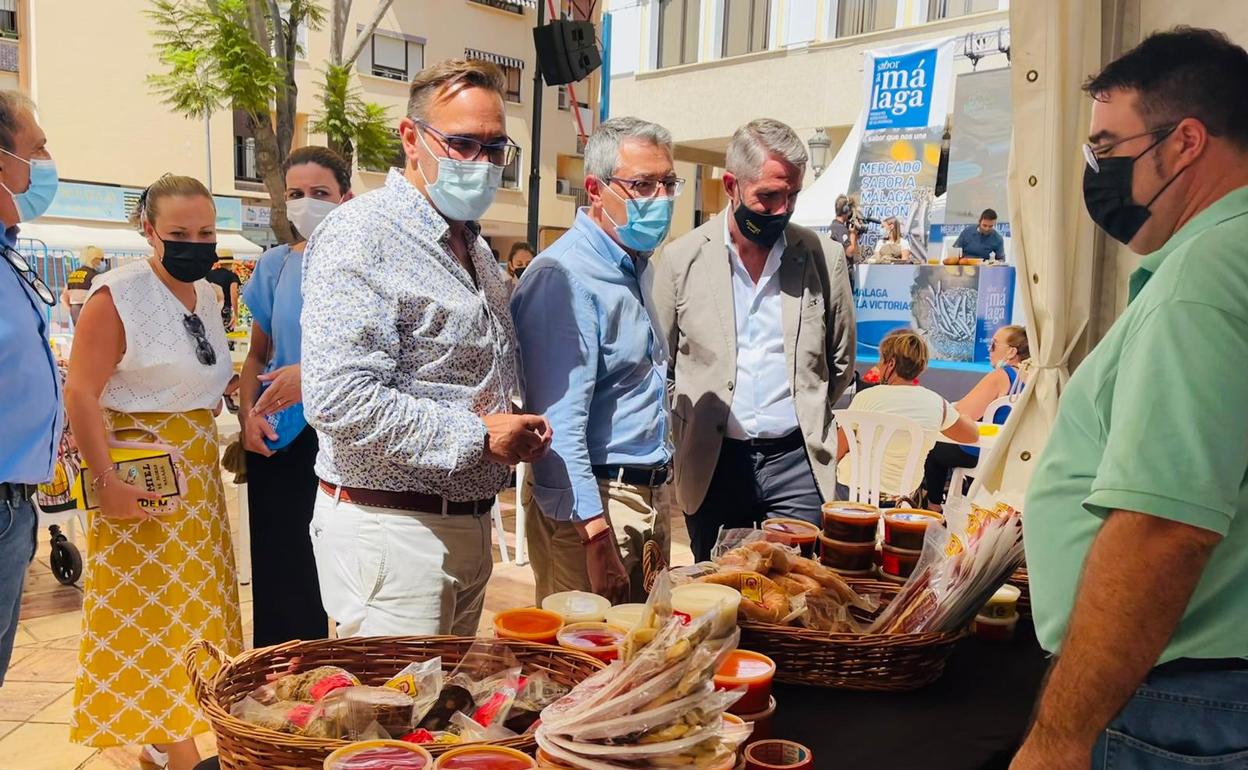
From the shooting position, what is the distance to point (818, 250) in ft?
9.90

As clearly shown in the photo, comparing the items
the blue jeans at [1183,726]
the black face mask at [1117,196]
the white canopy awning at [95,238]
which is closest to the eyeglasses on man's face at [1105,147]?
the black face mask at [1117,196]

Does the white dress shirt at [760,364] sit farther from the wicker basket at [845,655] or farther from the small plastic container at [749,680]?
the small plastic container at [749,680]

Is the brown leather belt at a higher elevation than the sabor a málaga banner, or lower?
lower

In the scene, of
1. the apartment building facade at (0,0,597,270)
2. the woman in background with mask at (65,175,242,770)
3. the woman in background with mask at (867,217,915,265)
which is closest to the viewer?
the woman in background with mask at (65,175,242,770)

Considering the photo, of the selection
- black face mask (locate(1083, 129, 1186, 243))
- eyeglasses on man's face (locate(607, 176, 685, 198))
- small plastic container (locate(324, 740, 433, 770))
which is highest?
eyeglasses on man's face (locate(607, 176, 685, 198))

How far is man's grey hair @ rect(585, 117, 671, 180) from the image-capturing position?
2.48 meters

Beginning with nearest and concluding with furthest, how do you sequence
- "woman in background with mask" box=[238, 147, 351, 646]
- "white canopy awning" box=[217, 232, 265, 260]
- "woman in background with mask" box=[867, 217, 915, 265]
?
"woman in background with mask" box=[238, 147, 351, 646] → "woman in background with mask" box=[867, 217, 915, 265] → "white canopy awning" box=[217, 232, 265, 260]

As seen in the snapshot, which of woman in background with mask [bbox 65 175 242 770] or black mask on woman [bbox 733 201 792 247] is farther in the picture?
black mask on woman [bbox 733 201 792 247]

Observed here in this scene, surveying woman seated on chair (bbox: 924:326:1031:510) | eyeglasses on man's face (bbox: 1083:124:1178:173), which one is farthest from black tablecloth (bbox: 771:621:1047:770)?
woman seated on chair (bbox: 924:326:1031:510)

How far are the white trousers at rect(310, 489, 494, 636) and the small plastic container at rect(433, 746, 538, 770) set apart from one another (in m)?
0.84

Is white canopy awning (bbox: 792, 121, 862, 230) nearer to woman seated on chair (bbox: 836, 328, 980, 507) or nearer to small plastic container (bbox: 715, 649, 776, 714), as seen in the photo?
woman seated on chair (bbox: 836, 328, 980, 507)

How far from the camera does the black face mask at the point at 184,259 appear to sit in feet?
9.34

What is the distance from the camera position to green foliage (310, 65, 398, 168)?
400 inches


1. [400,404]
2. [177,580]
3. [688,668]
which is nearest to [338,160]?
[177,580]
